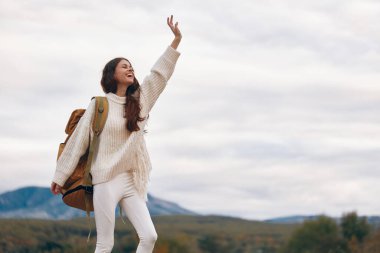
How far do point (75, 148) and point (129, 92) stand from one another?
714 mm

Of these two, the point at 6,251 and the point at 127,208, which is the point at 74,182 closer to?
the point at 127,208

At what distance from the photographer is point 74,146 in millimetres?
8523

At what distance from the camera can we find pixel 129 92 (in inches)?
344

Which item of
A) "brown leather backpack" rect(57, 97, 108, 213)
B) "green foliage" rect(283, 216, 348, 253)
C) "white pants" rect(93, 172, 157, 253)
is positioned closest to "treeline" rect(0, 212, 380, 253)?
"green foliage" rect(283, 216, 348, 253)

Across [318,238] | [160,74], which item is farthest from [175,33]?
[318,238]

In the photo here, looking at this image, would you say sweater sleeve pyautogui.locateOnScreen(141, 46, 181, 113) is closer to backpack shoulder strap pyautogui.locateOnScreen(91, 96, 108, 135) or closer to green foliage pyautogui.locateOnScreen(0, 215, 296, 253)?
backpack shoulder strap pyautogui.locateOnScreen(91, 96, 108, 135)

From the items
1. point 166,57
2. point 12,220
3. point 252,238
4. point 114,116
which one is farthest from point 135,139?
point 252,238

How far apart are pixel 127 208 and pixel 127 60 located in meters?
1.32

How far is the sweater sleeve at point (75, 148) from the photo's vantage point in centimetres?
848

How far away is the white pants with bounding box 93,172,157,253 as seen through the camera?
825 centimetres

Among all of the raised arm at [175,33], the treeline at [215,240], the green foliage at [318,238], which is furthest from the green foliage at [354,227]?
the raised arm at [175,33]

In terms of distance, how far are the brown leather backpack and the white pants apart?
15cm

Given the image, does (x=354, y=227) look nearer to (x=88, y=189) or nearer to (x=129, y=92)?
(x=129, y=92)

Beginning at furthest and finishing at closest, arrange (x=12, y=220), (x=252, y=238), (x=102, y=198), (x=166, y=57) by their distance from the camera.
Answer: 1. (x=252, y=238)
2. (x=12, y=220)
3. (x=166, y=57)
4. (x=102, y=198)
